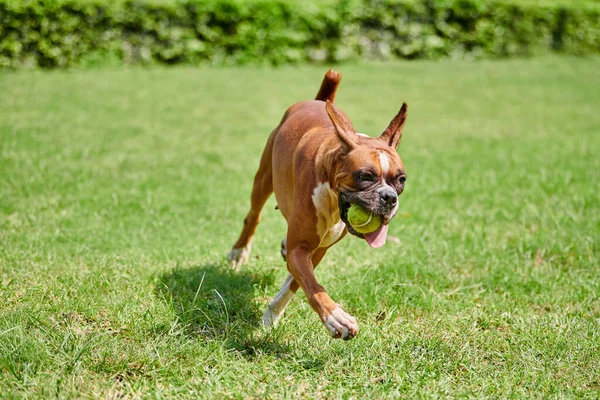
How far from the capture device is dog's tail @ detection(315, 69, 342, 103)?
5035 millimetres

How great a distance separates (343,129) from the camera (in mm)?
3746

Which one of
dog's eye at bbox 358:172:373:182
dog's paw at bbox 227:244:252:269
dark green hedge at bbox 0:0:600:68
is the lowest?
dark green hedge at bbox 0:0:600:68

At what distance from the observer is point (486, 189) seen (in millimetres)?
7688

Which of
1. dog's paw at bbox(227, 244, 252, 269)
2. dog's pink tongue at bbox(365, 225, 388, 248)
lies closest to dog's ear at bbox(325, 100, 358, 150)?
dog's pink tongue at bbox(365, 225, 388, 248)

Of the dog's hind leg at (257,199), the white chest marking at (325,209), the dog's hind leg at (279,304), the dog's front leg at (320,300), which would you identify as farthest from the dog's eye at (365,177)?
the dog's hind leg at (257,199)

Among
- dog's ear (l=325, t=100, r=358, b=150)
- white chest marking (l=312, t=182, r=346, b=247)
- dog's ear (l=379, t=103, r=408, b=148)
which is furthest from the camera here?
dog's ear (l=379, t=103, r=408, b=148)

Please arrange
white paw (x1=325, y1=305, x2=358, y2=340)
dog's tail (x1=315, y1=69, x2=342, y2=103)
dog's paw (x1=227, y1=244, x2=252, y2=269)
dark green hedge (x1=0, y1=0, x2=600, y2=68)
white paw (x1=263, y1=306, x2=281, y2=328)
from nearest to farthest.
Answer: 1. white paw (x1=325, y1=305, x2=358, y2=340)
2. white paw (x1=263, y1=306, x2=281, y2=328)
3. dog's tail (x1=315, y1=69, x2=342, y2=103)
4. dog's paw (x1=227, y1=244, x2=252, y2=269)
5. dark green hedge (x1=0, y1=0, x2=600, y2=68)

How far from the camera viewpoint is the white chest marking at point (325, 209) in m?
3.83

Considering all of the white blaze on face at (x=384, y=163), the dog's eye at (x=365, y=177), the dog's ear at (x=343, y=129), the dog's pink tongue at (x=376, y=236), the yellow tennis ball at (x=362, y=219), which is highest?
the dog's ear at (x=343, y=129)

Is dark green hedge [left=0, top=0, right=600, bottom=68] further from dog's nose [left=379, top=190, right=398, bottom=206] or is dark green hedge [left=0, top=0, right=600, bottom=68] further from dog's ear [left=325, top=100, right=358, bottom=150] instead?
dog's nose [left=379, top=190, right=398, bottom=206]

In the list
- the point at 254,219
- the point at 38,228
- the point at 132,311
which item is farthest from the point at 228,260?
the point at 38,228

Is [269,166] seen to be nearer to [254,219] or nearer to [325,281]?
[254,219]

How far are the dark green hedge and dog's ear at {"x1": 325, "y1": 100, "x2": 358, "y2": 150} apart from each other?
13.6 m

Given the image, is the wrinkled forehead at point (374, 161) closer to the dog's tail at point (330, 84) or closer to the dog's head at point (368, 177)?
the dog's head at point (368, 177)
